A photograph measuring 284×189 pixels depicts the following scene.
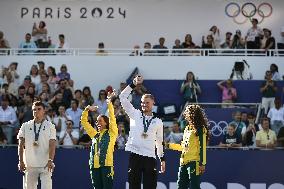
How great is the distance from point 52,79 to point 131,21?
5.84 m

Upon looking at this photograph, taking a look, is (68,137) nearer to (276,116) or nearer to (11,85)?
(11,85)

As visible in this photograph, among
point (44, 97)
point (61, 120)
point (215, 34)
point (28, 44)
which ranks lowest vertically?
point (61, 120)

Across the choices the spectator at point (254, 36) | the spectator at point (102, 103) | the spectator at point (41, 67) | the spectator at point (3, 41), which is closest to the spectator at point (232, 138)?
the spectator at point (102, 103)

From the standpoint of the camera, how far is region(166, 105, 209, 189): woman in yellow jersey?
13.4m

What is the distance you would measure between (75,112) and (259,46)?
7.42m

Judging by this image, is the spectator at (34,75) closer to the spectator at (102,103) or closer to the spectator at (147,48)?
the spectator at (102,103)

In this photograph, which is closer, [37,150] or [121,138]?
[37,150]

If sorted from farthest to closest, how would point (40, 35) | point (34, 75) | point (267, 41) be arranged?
point (40, 35), point (267, 41), point (34, 75)

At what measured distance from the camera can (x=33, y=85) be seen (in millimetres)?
21484

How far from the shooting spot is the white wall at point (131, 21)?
88.5 feet

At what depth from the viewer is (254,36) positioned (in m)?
25.0

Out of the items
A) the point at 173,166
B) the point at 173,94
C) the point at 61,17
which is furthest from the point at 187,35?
the point at 173,166

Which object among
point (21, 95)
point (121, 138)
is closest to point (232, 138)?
point (121, 138)

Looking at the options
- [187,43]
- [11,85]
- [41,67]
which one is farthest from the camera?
[187,43]
